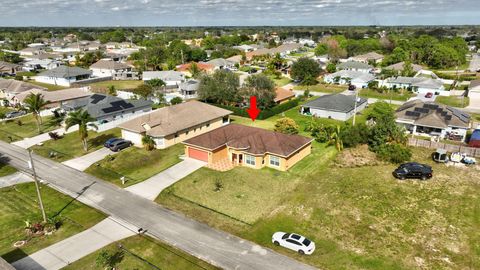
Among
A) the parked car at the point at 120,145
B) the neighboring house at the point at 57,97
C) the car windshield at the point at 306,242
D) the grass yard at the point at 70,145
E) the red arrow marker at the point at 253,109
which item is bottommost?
the car windshield at the point at 306,242

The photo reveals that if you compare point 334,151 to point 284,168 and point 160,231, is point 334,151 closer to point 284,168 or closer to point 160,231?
point 284,168

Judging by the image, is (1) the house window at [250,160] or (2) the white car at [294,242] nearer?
(2) the white car at [294,242]

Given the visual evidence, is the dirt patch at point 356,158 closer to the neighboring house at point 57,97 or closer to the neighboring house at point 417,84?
the neighboring house at point 417,84

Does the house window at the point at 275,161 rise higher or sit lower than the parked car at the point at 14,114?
lower

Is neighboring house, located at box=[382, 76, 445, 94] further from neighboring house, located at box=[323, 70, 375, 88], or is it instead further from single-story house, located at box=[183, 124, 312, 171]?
single-story house, located at box=[183, 124, 312, 171]

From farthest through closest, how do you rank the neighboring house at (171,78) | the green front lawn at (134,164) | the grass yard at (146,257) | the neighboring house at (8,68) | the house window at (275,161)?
1. the neighboring house at (8,68)
2. the neighboring house at (171,78)
3. the house window at (275,161)
4. the green front lawn at (134,164)
5. the grass yard at (146,257)

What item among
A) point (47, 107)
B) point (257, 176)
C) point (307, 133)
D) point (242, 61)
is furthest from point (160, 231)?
point (242, 61)

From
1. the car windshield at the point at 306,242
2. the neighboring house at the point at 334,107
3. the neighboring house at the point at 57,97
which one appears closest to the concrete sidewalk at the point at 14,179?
the neighboring house at the point at 57,97
